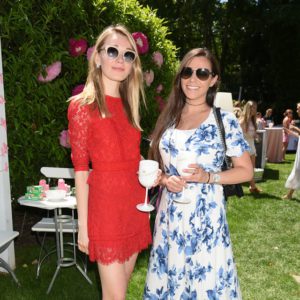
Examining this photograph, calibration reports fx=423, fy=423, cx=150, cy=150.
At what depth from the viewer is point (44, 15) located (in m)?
4.76

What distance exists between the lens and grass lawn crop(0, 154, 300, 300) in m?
4.18

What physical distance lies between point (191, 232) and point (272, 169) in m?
10.1

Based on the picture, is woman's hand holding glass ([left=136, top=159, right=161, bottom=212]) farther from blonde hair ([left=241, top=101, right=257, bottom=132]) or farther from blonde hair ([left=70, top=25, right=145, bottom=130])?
blonde hair ([left=241, top=101, right=257, bottom=132])

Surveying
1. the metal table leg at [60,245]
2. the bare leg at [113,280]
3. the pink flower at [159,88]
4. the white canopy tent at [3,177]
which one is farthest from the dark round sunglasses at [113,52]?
the pink flower at [159,88]

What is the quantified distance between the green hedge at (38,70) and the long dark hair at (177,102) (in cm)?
232

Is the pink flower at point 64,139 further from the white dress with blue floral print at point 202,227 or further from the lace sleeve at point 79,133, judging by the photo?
the lace sleeve at point 79,133

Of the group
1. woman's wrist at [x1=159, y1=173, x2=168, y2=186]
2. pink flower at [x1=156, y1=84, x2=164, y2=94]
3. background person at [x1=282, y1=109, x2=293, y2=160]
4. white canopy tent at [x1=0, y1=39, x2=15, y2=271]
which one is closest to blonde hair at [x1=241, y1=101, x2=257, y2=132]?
pink flower at [x1=156, y1=84, x2=164, y2=94]

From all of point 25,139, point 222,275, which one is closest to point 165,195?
point 222,275

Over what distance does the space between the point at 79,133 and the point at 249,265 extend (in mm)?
3408

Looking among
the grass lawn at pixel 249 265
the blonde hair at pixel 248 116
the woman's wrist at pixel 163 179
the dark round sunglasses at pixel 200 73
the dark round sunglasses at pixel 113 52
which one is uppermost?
the dark round sunglasses at pixel 113 52

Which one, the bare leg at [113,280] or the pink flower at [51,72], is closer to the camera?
the bare leg at [113,280]

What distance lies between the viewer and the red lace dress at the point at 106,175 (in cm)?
229

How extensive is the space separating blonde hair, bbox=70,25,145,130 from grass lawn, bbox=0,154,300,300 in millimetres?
2269

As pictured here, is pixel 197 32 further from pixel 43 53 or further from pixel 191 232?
pixel 191 232
